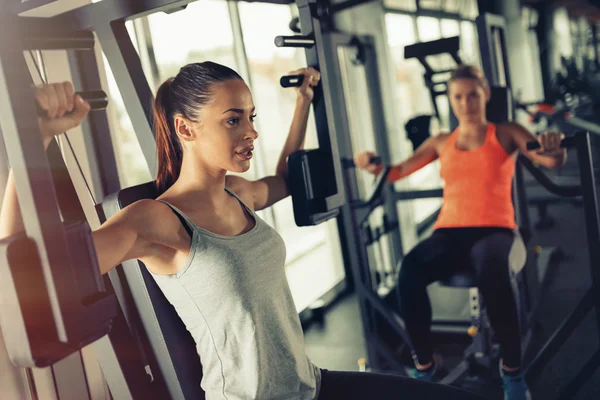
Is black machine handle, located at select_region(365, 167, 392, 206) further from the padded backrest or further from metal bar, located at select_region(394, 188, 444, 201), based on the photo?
the padded backrest

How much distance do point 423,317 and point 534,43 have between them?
9.74 metres

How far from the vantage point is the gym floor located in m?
2.38

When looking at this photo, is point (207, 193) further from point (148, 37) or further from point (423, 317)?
point (148, 37)

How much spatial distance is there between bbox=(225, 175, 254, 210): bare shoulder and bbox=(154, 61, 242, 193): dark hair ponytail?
19cm

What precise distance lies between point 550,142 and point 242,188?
3.68ft

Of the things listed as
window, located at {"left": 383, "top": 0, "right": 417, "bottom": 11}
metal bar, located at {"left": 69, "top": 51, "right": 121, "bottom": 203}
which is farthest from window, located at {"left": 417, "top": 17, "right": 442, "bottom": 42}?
metal bar, located at {"left": 69, "top": 51, "right": 121, "bottom": 203}

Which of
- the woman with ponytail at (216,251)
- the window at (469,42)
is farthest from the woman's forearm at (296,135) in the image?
the window at (469,42)

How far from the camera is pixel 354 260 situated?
2.54 metres

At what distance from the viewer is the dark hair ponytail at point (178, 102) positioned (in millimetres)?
1129

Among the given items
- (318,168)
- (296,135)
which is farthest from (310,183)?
(296,135)

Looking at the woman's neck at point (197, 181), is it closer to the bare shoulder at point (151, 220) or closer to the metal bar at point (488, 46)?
the bare shoulder at point (151, 220)

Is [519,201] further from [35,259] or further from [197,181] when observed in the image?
[35,259]

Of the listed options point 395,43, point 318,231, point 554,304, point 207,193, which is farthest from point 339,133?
point 395,43

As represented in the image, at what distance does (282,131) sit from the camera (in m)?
3.62
